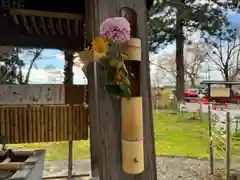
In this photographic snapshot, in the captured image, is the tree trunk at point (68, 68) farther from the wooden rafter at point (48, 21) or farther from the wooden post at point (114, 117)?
the wooden post at point (114, 117)

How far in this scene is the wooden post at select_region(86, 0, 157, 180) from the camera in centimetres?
148

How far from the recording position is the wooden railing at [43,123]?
111 inches

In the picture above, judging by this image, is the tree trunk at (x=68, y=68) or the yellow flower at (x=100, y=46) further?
the tree trunk at (x=68, y=68)

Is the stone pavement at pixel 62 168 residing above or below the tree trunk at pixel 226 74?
below

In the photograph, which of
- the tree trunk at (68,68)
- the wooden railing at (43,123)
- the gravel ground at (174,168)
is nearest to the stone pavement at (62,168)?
the gravel ground at (174,168)

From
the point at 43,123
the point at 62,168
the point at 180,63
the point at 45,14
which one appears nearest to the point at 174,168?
the point at 62,168

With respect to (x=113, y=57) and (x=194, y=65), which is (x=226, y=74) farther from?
(x=113, y=57)

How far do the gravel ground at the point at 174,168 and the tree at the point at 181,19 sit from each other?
16.8 ft

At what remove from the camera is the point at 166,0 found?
8.88 m

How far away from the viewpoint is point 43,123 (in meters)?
2.94

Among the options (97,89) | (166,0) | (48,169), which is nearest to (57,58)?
(48,169)

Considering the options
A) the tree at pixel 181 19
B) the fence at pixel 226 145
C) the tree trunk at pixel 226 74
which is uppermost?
the tree at pixel 181 19

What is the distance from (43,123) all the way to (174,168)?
7.63 ft

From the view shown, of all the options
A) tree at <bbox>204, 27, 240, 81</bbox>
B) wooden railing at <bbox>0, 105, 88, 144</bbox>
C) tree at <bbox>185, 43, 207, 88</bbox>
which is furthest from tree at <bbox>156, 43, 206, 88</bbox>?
wooden railing at <bbox>0, 105, 88, 144</bbox>
